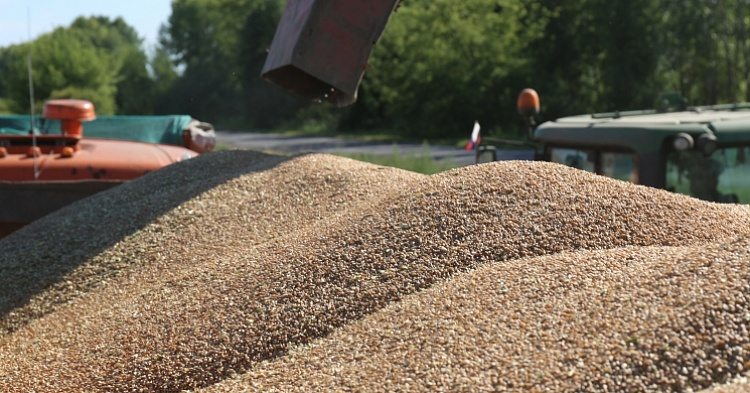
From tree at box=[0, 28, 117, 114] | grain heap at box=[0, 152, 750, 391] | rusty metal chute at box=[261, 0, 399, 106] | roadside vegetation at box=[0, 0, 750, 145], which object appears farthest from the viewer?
tree at box=[0, 28, 117, 114]

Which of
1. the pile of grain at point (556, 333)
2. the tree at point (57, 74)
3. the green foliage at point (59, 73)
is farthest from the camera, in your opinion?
the tree at point (57, 74)

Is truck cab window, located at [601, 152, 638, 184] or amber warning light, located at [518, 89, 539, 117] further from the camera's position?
amber warning light, located at [518, 89, 539, 117]

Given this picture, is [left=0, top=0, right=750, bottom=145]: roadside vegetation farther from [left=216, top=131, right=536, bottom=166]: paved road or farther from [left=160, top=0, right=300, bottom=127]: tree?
[left=216, top=131, right=536, bottom=166]: paved road

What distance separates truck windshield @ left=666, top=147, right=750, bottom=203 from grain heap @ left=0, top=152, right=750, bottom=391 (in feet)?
2.46

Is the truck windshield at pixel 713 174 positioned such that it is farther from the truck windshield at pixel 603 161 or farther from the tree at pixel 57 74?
the tree at pixel 57 74

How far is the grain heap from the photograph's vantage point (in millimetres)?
3389

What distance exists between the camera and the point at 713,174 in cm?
629

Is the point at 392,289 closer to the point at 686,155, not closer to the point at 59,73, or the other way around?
the point at 686,155

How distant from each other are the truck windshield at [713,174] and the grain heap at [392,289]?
749 mm

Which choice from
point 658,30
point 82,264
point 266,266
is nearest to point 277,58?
point 82,264

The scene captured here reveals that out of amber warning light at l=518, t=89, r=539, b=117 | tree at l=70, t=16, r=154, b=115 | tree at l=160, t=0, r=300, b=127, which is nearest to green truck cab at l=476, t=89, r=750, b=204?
amber warning light at l=518, t=89, r=539, b=117

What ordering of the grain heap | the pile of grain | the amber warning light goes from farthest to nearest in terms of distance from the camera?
1. the amber warning light
2. the grain heap
3. the pile of grain

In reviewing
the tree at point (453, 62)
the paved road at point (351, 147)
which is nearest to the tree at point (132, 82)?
the paved road at point (351, 147)

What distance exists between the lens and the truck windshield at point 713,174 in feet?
20.5
